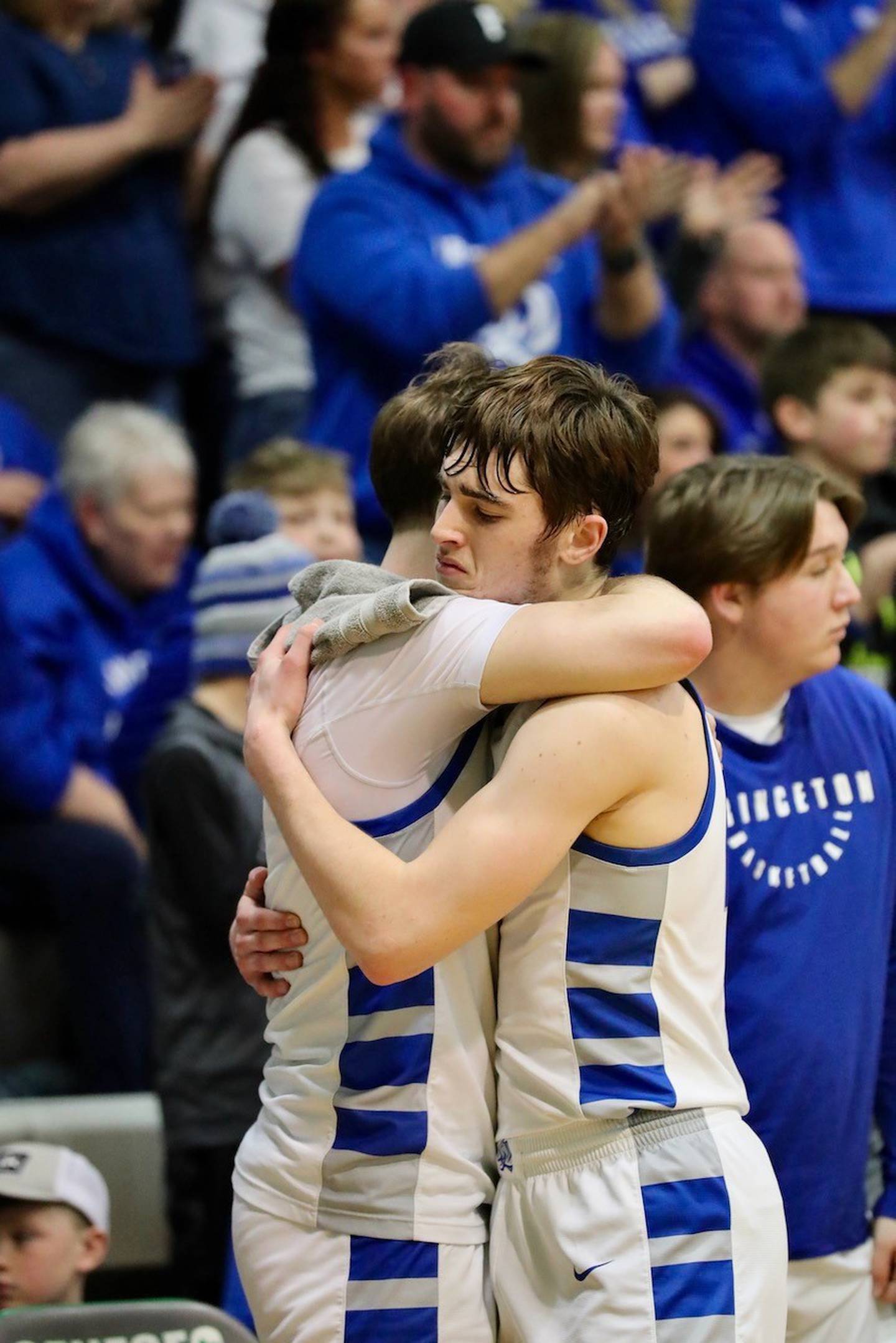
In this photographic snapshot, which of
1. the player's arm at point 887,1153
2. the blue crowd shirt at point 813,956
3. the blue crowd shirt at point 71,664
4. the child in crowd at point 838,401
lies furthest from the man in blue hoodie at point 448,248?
the player's arm at point 887,1153

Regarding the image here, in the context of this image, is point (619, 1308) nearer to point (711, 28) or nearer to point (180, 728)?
point (180, 728)

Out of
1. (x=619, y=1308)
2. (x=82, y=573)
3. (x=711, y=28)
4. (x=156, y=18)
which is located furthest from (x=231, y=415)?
(x=619, y=1308)

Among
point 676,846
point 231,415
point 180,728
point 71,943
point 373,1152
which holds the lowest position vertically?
point 71,943

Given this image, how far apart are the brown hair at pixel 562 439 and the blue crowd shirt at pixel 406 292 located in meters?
2.50

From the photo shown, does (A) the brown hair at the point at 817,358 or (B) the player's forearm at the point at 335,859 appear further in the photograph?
(A) the brown hair at the point at 817,358

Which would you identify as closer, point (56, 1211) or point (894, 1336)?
point (894, 1336)

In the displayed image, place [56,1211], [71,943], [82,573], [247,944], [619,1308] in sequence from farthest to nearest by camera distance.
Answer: [82,573] → [71,943] → [56,1211] → [247,944] → [619,1308]

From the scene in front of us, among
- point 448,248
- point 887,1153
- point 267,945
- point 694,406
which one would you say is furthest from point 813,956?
point 448,248

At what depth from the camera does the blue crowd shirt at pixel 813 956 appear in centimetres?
259

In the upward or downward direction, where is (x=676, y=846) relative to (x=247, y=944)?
upward

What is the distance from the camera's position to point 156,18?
253 inches

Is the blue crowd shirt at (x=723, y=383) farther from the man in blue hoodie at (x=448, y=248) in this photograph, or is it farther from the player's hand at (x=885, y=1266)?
the player's hand at (x=885, y=1266)

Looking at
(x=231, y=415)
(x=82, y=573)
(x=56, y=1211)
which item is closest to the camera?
(x=56, y=1211)

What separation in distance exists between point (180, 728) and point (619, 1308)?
1.80 m
